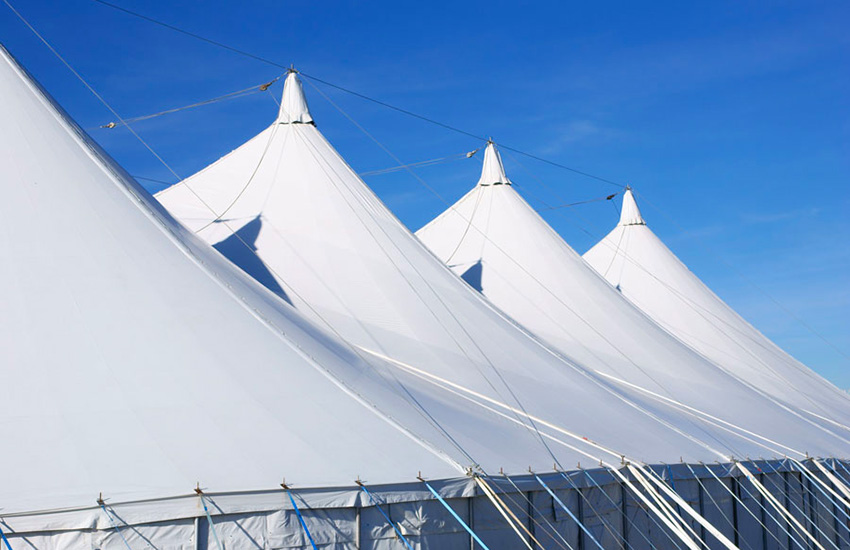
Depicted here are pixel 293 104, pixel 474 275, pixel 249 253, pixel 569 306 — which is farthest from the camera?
pixel 474 275

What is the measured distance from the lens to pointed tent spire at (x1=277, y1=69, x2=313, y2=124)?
41.4 ft

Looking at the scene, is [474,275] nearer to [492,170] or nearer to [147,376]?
[492,170]

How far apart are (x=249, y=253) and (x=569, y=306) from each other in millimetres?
5237

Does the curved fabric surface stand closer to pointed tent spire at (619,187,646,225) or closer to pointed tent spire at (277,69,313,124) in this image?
pointed tent spire at (277,69,313,124)

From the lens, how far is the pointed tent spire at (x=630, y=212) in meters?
19.4

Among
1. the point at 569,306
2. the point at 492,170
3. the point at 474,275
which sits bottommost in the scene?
the point at 569,306

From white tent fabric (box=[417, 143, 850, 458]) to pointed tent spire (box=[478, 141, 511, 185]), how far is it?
0.08 ft

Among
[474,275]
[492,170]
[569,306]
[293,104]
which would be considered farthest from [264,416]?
[492,170]

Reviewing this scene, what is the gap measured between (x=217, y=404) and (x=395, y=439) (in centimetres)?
124

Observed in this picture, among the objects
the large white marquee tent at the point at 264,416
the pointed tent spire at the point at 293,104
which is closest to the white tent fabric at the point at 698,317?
the large white marquee tent at the point at 264,416

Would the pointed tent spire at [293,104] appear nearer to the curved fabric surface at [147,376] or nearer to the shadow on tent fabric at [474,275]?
the shadow on tent fabric at [474,275]

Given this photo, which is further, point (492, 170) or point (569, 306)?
point (492, 170)

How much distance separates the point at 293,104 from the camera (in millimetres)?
12742

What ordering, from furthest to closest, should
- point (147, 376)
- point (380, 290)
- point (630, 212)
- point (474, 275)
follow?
point (630, 212), point (474, 275), point (380, 290), point (147, 376)
